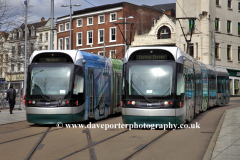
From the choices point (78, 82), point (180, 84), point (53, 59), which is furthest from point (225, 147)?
point (53, 59)

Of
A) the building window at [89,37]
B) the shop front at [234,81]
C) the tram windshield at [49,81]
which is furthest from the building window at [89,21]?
the tram windshield at [49,81]

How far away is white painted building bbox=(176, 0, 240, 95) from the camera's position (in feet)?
159

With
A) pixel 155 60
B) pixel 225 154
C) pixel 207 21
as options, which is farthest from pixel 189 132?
pixel 207 21

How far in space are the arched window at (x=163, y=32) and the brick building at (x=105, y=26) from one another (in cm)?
467

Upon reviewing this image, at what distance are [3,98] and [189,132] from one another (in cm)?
2012

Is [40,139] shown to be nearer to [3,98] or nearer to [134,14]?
[3,98]

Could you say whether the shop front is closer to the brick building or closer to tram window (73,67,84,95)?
the brick building

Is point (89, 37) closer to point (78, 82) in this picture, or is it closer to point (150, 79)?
point (78, 82)

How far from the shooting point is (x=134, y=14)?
61.3 metres

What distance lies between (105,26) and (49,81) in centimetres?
4736

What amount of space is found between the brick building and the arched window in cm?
467

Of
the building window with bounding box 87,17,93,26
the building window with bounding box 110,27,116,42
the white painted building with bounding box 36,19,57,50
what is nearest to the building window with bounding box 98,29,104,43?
the building window with bounding box 110,27,116,42

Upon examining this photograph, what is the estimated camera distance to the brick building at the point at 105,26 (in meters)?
59.5

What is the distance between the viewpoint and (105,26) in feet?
202
